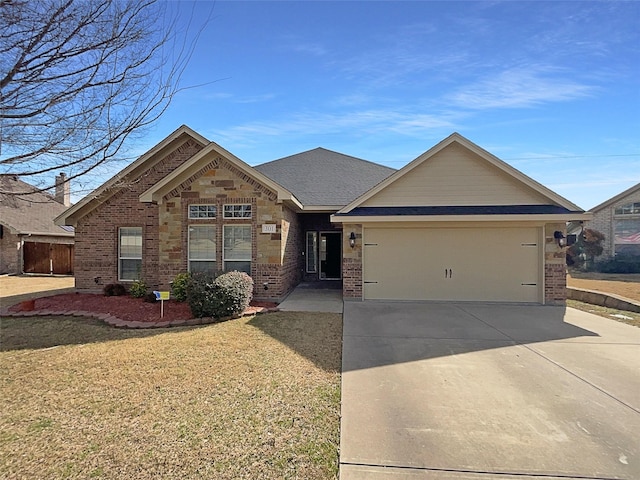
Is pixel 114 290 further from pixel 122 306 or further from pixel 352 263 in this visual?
pixel 352 263

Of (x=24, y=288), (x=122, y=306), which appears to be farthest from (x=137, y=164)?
(x=24, y=288)

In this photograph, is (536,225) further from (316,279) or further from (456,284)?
(316,279)

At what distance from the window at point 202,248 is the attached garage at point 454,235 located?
398cm

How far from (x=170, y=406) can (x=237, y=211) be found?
7.50 m

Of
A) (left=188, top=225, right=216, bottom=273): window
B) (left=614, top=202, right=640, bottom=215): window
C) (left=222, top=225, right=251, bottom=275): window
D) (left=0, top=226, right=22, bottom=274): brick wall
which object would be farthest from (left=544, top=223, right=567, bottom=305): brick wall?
(left=0, top=226, right=22, bottom=274): brick wall

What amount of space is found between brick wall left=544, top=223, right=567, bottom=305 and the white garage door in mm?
221

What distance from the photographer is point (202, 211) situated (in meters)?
10.9

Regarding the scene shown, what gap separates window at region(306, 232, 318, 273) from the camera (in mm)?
15766

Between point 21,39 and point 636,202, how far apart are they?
29.4 metres

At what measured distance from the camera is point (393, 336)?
22.7 feet

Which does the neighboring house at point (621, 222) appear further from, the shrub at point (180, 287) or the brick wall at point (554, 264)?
the shrub at point (180, 287)

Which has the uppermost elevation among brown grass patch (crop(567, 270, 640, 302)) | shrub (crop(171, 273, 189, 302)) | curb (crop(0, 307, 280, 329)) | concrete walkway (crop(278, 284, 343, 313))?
shrub (crop(171, 273, 189, 302))

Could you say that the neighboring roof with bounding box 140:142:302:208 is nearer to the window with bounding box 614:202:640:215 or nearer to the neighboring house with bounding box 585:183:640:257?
the neighboring house with bounding box 585:183:640:257

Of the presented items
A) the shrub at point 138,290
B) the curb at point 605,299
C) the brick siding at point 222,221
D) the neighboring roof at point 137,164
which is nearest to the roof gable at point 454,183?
the brick siding at point 222,221
